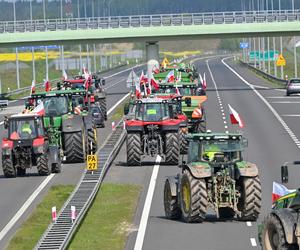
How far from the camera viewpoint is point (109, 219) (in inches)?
1225

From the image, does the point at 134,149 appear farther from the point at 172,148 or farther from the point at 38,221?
the point at 38,221

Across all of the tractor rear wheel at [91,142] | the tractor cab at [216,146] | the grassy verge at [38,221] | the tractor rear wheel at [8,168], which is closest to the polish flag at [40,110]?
the tractor rear wheel at [8,168]

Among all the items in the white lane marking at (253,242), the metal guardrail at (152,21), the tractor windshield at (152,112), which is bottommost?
the white lane marking at (253,242)

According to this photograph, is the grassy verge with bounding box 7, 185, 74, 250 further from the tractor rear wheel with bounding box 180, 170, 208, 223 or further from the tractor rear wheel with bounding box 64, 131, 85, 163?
the tractor rear wheel with bounding box 64, 131, 85, 163

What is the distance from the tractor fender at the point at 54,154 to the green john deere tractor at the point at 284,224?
2024 centimetres

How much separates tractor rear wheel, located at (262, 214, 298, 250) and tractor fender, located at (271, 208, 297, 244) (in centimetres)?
12

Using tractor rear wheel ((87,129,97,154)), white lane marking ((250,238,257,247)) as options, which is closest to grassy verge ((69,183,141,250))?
white lane marking ((250,238,257,247))

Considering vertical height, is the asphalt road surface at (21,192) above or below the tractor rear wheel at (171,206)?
below

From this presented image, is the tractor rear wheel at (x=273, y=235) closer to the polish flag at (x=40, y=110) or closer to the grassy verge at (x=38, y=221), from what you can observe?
the grassy verge at (x=38, y=221)

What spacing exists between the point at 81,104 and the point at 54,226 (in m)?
19.0

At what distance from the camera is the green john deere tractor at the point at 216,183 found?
91.0 feet

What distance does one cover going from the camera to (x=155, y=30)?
9806 centimetres

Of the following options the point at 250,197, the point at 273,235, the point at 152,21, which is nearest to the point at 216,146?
the point at 250,197

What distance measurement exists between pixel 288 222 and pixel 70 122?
24116 millimetres
